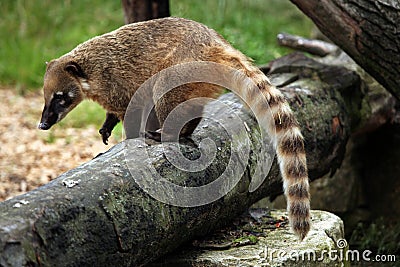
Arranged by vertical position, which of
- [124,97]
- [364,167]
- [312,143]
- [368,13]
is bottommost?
[364,167]

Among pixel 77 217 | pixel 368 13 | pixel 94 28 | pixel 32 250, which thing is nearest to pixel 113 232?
pixel 77 217

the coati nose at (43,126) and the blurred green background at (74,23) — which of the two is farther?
the blurred green background at (74,23)

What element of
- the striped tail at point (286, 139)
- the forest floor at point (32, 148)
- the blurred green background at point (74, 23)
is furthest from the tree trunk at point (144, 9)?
the striped tail at point (286, 139)

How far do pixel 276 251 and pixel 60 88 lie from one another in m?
1.62

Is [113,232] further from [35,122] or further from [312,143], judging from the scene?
[35,122]

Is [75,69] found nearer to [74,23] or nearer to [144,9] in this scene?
[144,9]

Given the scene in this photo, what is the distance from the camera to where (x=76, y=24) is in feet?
27.7

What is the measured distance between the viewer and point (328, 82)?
15.5 ft

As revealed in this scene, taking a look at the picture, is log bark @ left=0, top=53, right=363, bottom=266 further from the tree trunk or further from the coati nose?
the tree trunk

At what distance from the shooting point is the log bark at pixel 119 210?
247 centimetres

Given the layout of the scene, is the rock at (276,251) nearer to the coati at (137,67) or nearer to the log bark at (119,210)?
the log bark at (119,210)

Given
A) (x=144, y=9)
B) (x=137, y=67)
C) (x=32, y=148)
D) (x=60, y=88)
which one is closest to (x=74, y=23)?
(x=32, y=148)

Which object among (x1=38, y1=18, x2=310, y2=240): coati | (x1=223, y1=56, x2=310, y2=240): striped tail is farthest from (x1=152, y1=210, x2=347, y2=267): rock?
(x1=38, y1=18, x2=310, y2=240): coati

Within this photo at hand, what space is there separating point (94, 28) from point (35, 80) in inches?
54.6
